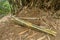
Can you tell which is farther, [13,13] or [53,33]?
[13,13]

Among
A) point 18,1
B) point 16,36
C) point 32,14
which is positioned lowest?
point 16,36

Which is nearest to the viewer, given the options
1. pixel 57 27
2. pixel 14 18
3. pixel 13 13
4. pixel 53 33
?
pixel 53 33

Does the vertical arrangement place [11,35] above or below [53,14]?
below

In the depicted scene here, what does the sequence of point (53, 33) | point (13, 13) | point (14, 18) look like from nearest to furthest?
point (53, 33) < point (14, 18) < point (13, 13)

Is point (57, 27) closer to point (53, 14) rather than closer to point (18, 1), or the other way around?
point (53, 14)

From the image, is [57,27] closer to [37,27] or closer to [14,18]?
[37,27]

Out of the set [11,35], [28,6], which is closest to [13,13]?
[28,6]

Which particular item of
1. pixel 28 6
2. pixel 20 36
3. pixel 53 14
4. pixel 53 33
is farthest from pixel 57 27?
pixel 28 6
